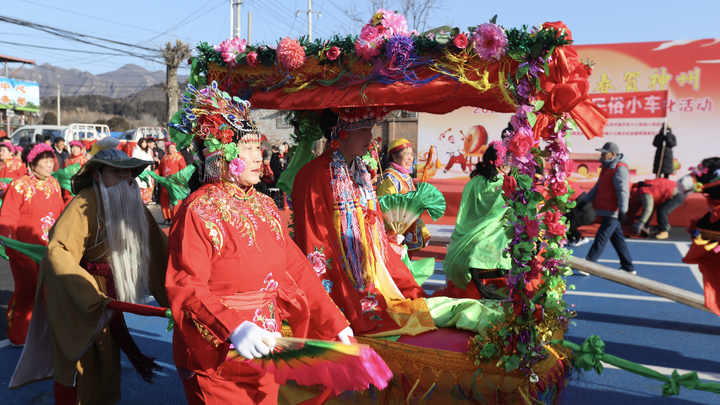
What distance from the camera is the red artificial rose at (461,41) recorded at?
8.44 feet

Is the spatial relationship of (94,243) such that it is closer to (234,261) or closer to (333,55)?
(234,261)

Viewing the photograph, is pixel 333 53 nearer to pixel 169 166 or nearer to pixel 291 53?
pixel 291 53

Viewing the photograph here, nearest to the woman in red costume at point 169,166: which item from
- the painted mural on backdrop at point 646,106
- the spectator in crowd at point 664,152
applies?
the painted mural on backdrop at point 646,106

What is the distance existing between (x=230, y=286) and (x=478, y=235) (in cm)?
303

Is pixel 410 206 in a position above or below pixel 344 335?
above

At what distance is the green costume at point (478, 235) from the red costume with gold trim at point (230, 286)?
2.38m

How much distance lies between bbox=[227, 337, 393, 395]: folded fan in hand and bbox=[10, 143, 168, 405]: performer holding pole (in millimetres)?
1517

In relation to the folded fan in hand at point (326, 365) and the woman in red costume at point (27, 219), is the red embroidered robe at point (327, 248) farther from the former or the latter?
the woman in red costume at point (27, 219)

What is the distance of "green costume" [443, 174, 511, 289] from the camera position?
461 centimetres

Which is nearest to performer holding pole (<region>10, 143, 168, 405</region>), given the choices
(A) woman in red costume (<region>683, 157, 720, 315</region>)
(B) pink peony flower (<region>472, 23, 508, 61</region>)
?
(B) pink peony flower (<region>472, 23, 508, 61</region>)

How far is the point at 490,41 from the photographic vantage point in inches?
97.6

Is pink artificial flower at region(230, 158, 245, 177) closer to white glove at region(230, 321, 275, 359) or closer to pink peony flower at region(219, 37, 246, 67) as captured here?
white glove at region(230, 321, 275, 359)

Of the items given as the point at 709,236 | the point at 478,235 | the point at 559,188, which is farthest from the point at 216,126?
the point at 709,236

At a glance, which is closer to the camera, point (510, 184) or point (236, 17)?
point (510, 184)
